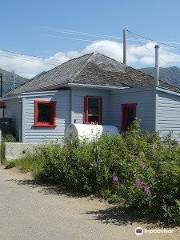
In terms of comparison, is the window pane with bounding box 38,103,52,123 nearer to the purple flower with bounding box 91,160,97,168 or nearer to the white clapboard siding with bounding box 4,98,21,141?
the white clapboard siding with bounding box 4,98,21,141

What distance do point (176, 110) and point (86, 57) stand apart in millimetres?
8479

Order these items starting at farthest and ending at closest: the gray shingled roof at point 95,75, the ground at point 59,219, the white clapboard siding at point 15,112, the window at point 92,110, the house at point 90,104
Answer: the gray shingled roof at point 95,75 < the window at point 92,110 < the white clapboard siding at point 15,112 < the house at point 90,104 < the ground at point 59,219

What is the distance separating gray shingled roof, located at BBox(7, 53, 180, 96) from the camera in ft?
81.0

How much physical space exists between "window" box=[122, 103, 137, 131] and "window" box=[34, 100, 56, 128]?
11.3 ft

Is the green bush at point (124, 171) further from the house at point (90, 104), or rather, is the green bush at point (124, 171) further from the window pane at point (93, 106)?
the window pane at point (93, 106)

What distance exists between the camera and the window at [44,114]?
74.8 feet

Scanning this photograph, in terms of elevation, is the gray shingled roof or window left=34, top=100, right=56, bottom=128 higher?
the gray shingled roof

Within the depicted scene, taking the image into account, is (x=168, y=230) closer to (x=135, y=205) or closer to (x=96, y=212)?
(x=135, y=205)

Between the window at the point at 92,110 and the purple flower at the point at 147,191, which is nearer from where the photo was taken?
the purple flower at the point at 147,191

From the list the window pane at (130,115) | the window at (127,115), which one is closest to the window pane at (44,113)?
the window at (127,115)

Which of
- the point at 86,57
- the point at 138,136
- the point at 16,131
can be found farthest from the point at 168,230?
the point at 86,57

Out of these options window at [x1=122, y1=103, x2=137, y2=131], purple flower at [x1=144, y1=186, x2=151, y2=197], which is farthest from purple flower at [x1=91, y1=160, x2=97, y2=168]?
window at [x1=122, y1=103, x2=137, y2=131]

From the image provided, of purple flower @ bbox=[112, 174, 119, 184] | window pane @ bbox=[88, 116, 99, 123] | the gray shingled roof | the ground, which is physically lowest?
the ground

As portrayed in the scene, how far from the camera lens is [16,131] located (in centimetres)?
2352
